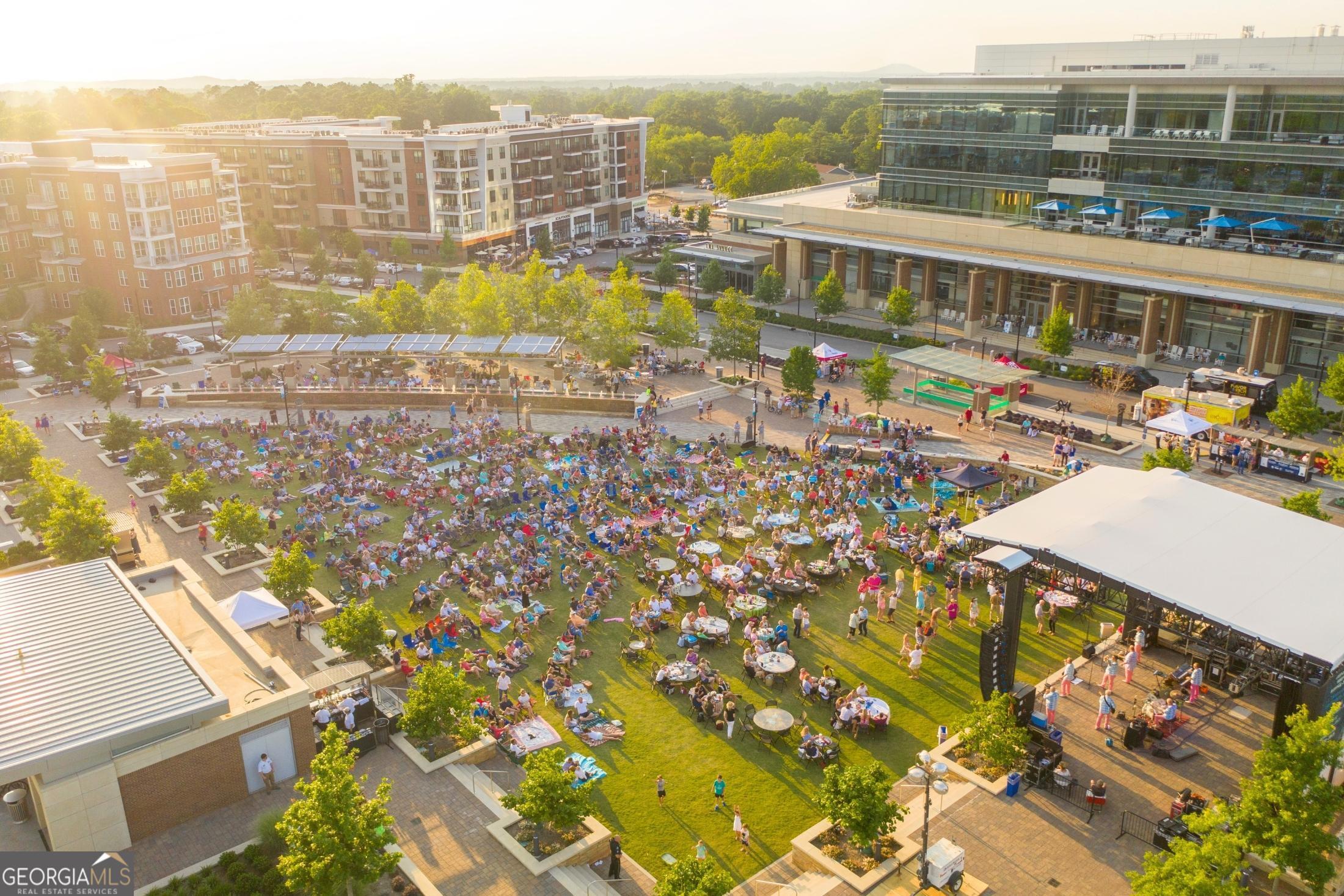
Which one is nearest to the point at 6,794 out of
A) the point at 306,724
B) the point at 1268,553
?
the point at 306,724

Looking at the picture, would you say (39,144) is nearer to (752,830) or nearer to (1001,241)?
(1001,241)

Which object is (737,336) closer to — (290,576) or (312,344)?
(312,344)

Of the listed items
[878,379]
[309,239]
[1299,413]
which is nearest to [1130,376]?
[1299,413]

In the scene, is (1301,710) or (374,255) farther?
(374,255)

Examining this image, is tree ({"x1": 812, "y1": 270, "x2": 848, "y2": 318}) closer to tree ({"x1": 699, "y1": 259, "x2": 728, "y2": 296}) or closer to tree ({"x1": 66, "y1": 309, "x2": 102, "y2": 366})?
tree ({"x1": 699, "y1": 259, "x2": 728, "y2": 296})

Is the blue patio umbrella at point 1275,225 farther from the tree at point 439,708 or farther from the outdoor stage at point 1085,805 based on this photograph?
the tree at point 439,708

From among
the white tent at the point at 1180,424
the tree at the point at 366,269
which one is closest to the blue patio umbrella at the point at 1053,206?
the white tent at the point at 1180,424
